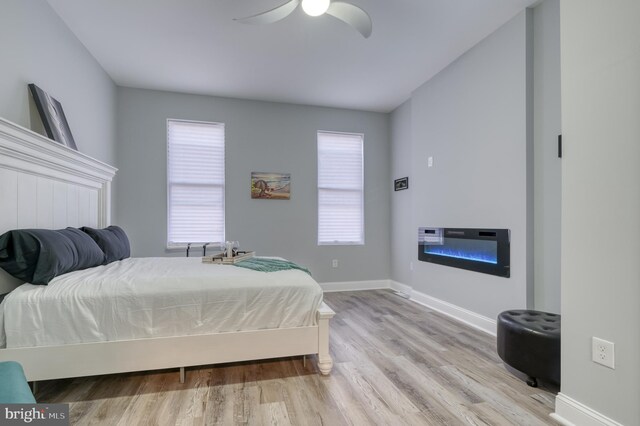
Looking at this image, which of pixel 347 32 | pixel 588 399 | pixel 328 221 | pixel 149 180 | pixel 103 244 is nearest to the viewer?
pixel 588 399

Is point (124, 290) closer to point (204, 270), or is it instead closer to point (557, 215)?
point (204, 270)

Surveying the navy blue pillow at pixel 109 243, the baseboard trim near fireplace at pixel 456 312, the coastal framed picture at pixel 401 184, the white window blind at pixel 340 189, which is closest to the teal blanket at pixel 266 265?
the navy blue pillow at pixel 109 243

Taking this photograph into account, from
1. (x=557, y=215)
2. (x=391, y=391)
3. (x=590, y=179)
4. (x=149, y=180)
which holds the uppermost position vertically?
(x=149, y=180)

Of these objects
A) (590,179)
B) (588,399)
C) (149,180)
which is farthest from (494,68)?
(149,180)

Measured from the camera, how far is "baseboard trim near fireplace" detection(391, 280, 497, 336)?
9.93 ft

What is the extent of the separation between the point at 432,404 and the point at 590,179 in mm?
1472

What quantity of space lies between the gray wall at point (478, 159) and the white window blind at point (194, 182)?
2.70 meters

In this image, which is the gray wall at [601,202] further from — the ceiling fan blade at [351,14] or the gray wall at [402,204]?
the gray wall at [402,204]

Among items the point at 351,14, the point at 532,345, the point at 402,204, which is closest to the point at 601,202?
the point at 532,345

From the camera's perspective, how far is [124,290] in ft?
6.28

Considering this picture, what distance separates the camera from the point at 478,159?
3.19 m

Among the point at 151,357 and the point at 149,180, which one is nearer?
the point at 151,357

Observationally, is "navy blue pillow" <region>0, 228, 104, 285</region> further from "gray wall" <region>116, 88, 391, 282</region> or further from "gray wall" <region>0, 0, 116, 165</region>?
"gray wall" <region>116, 88, 391, 282</region>

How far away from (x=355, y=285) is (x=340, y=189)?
1.50m
